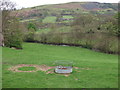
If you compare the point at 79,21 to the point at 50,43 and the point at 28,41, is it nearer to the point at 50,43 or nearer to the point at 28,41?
the point at 50,43

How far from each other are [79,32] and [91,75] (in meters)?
44.6

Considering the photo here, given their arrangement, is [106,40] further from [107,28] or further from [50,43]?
[50,43]

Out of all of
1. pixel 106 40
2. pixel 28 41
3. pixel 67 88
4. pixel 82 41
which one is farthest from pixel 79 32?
pixel 67 88

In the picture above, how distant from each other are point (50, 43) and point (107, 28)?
22.8 meters

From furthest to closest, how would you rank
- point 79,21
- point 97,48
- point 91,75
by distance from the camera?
1. point 79,21
2. point 97,48
3. point 91,75

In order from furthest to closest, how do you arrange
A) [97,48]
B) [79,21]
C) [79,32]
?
1. [79,21]
2. [79,32]
3. [97,48]

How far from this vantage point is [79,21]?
72625mm

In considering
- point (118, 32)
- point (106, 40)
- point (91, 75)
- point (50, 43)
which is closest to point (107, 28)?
point (118, 32)

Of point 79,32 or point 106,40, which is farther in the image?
point 79,32

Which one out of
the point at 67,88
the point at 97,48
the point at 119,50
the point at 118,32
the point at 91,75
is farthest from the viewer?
the point at 118,32

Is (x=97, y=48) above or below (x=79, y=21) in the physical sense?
below

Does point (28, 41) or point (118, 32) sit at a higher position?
point (118, 32)

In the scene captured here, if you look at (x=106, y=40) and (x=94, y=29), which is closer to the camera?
(x=106, y=40)

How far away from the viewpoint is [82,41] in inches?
2464
